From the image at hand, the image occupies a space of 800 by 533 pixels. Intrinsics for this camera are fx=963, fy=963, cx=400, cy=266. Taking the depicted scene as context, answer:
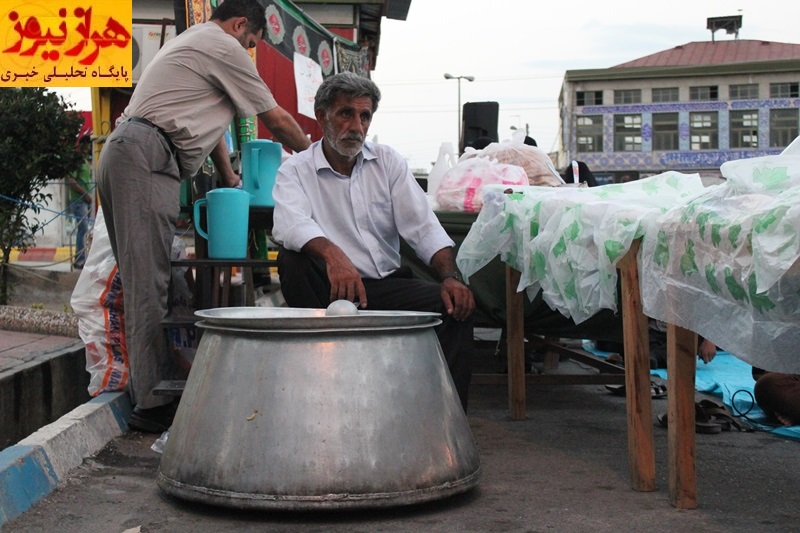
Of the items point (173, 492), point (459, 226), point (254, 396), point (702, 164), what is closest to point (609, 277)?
point (254, 396)

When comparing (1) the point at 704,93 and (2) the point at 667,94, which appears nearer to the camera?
(1) the point at 704,93

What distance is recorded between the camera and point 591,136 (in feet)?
175

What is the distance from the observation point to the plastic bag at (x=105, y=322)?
4.24 meters

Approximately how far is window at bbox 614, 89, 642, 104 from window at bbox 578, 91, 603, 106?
924 mm

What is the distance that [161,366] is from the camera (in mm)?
3996

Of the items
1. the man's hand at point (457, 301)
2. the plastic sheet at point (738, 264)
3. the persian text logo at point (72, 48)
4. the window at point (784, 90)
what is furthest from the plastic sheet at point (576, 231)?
the window at point (784, 90)

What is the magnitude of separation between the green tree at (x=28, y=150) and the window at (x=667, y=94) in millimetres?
45976

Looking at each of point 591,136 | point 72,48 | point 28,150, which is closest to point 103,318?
point 72,48

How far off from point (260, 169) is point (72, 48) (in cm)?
598

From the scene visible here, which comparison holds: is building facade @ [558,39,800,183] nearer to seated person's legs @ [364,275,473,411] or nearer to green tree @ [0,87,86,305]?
green tree @ [0,87,86,305]

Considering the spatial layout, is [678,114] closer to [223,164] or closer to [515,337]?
[515,337]

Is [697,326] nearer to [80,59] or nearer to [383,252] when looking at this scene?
[383,252]

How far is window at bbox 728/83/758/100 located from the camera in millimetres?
51562

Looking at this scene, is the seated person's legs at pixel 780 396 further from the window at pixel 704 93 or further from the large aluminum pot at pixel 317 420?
the window at pixel 704 93
